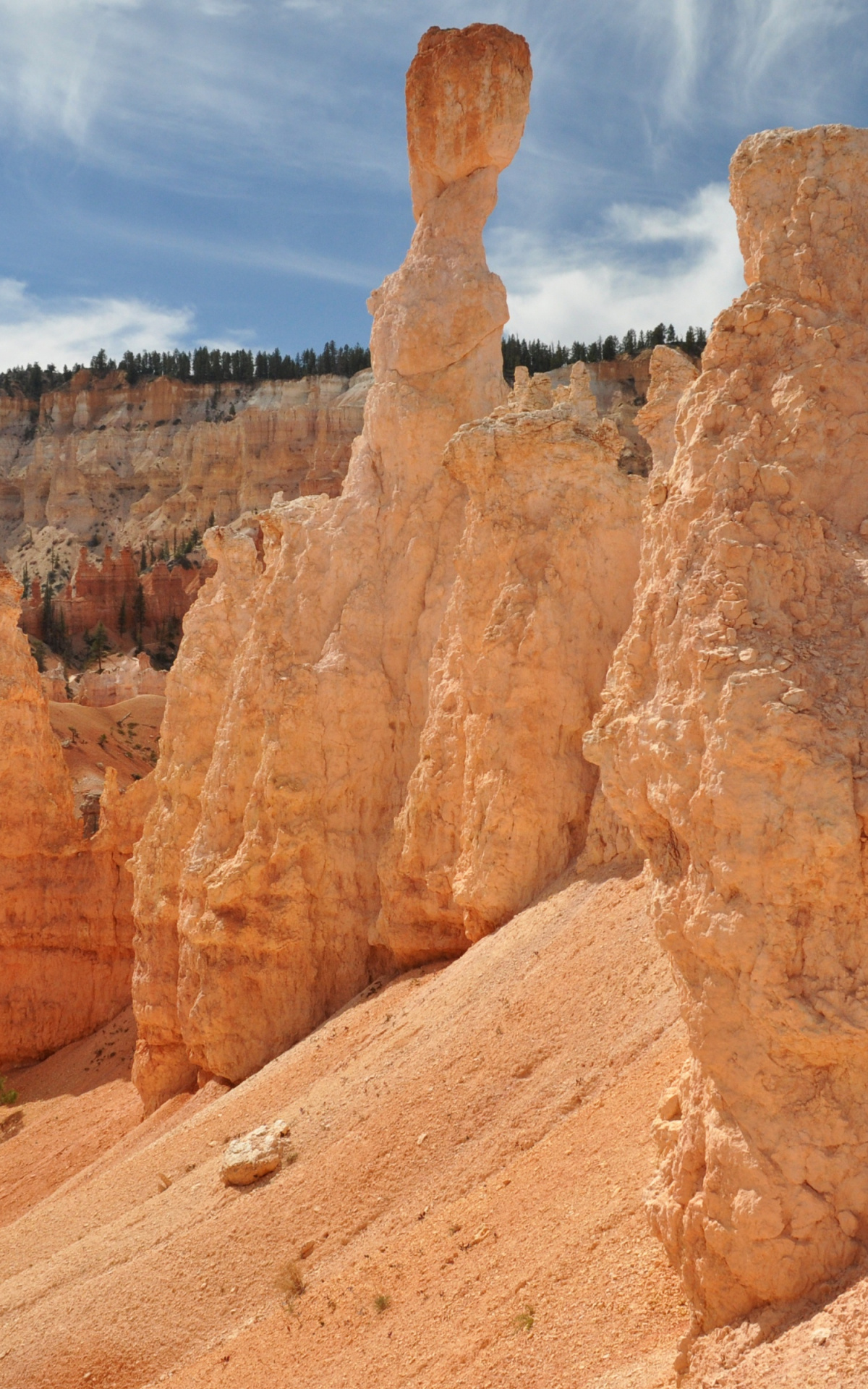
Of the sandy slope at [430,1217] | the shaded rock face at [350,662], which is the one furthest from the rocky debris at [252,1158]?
the shaded rock face at [350,662]

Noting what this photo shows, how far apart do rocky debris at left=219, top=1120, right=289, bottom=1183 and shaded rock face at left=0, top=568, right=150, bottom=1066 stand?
14311 mm

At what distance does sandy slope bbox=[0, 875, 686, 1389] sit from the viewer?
773cm

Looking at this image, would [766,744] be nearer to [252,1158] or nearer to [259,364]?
[252,1158]

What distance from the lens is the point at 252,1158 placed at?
11359 millimetres

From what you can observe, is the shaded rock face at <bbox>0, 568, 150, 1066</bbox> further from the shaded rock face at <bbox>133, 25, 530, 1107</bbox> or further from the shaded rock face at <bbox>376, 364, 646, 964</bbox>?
the shaded rock face at <bbox>376, 364, 646, 964</bbox>

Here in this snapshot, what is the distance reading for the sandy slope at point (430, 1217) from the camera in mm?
7727

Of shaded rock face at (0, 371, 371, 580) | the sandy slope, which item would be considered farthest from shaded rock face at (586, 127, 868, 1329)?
shaded rock face at (0, 371, 371, 580)

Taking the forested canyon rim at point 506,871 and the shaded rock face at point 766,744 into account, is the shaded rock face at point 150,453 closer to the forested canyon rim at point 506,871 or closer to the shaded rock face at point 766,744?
the forested canyon rim at point 506,871

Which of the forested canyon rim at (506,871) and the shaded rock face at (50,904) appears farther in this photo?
the shaded rock face at (50,904)

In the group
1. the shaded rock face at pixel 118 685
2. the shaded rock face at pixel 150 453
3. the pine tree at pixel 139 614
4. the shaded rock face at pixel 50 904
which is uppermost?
the shaded rock face at pixel 150 453

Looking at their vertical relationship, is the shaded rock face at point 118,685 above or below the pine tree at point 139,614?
below

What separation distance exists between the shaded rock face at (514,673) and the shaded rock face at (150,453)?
225 ft

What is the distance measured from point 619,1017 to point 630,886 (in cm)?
159

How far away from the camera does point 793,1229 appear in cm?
608
